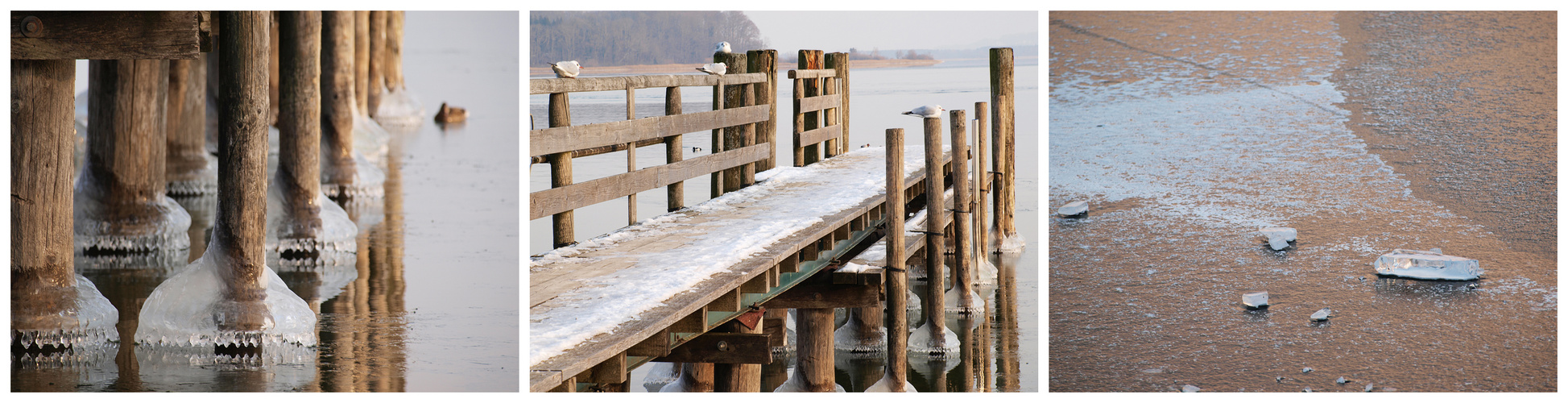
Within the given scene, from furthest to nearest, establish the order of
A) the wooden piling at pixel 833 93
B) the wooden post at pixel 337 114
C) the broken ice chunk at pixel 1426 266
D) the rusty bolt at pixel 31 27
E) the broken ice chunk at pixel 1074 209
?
the wooden post at pixel 337 114 → the wooden piling at pixel 833 93 → the broken ice chunk at pixel 1074 209 → the broken ice chunk at pixel 1426 266 → the rusty bolt at pixel 31 27

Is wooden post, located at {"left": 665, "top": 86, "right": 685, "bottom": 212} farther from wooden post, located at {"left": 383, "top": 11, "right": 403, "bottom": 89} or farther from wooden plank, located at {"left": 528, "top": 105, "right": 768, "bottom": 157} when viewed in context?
wooden post, located at {"left": 383, "top": 11, "right": 403, "bottom": 89}

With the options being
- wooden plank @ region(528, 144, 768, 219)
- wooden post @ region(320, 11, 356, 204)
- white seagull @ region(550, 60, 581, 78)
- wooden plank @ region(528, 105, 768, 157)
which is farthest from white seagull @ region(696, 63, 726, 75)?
wooden post @ region(320, 11, 356, 204)

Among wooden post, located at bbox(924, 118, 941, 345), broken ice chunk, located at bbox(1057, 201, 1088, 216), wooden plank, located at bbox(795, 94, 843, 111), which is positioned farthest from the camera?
wooden plank, located at bbox(795, 94, 843, 111)

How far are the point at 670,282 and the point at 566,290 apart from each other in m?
0.34

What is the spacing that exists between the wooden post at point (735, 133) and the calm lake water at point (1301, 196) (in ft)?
6.02

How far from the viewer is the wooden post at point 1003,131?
9.32 meters

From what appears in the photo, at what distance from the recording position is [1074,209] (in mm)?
7863

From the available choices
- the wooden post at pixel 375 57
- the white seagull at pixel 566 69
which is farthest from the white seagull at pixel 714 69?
the wooden post at pixel 375 57

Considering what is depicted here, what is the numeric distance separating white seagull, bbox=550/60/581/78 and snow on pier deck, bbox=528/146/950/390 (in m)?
0.64

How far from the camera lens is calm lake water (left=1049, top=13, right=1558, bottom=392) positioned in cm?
566

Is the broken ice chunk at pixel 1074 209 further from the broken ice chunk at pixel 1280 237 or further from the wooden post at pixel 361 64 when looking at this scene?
the wooden post at pixel 361 64

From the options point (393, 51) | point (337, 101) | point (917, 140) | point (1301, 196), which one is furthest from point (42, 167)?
point (393, 51)

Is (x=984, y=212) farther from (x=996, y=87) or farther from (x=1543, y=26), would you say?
(x=1543, y=26)

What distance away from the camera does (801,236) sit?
4977mm
